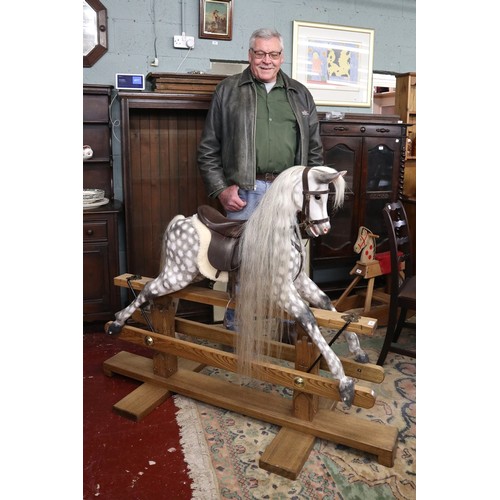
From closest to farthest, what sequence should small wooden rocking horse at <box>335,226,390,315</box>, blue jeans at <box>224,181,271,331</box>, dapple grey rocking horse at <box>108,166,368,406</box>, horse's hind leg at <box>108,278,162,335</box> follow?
dapple grey rocking horse at <box>108,166,368,406</box>
horse's hind leg at <box>108,278,162,335</box>
blue jeans at <box>224,181,271,331</box>
small wooden rocking horse at <box>335,226,390,315</box>

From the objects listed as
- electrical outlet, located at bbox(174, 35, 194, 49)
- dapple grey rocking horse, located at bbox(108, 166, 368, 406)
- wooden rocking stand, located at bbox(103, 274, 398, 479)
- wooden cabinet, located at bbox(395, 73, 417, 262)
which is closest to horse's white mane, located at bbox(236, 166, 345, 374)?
dapple grey rocking horse, located at bbox(108, 166, 368, 406)

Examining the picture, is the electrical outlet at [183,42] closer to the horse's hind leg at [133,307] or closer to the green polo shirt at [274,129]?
the green polo shirt at [274,129]

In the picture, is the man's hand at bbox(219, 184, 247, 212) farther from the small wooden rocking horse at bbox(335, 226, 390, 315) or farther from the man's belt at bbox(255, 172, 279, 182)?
the small wooden rocking horse at bbox(335, 226, 390, 315)

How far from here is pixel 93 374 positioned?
2.54m

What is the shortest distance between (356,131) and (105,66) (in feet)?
5.96

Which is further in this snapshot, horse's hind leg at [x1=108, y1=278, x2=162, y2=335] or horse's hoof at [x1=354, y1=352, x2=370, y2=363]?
horse's hind leg at [x1=108, y1=278, x2=162, y2=335]

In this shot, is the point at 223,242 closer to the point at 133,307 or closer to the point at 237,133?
the point at 133,307

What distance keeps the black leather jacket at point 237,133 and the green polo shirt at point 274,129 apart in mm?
33

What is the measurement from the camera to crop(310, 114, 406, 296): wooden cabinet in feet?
11.1

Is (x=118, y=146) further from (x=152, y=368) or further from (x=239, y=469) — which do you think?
(x=239, y=469)

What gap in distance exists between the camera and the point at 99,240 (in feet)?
9.53

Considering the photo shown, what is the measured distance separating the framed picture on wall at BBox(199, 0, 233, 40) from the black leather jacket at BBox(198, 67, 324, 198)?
103 centimetres

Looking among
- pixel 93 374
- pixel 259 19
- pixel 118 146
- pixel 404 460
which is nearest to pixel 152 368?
pixel 93 374

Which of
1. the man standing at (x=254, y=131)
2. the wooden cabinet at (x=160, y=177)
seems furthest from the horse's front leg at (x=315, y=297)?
the wooden cabinet at (x=160, y=177)
